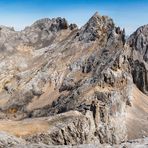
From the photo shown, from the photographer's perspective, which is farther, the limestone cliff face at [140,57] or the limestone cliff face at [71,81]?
the limestone cliff face at [140,57]

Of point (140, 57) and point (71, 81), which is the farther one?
point (140, 57)

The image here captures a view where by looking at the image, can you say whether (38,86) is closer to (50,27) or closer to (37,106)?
(37,106)

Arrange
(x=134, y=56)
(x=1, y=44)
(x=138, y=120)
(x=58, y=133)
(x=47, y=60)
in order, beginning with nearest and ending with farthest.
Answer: (x=58, y=133) → (x=138, y=120) → (x=47, y=60) → (x=1, y=44) → (x=134, y=56)

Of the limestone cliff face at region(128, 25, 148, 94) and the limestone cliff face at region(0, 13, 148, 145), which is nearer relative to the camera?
the limestone cliff face at region(0, 13, 148, 145)

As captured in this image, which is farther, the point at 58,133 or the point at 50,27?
the point at 50,27

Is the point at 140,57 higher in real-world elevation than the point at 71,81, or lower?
higher

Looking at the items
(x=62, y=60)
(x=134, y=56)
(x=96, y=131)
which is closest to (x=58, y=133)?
(x=96, y=131)

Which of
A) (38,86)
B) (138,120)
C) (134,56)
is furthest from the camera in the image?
(134,56)

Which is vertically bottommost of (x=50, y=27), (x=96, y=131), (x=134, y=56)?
(x=96, y=131)
